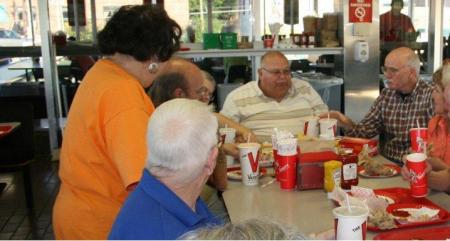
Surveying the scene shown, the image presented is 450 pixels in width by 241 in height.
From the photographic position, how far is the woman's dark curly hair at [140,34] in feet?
6.32

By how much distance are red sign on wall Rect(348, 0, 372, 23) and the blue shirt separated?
15.4 feet

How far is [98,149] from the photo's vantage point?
1.79 m

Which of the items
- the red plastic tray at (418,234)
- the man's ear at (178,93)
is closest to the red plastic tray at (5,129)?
the man's ear at (178,93)

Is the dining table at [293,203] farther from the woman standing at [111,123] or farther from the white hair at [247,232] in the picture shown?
the white hair at [247,232]

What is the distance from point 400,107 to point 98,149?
7.69 feet

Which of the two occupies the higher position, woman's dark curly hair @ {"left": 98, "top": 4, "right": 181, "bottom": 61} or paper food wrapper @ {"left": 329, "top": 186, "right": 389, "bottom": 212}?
woman's dark curly hair @ {"left": 98, "top": 4, "right": 181, "bottom": 61}

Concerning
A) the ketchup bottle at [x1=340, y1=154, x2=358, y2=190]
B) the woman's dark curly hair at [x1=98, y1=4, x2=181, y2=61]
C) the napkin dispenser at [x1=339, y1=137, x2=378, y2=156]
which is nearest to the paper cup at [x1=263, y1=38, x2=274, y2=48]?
the napkin dispenser at [x1=339, y1=137, x2=378, y2=156]

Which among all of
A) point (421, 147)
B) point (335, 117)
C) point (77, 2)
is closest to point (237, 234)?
point (421, 147)

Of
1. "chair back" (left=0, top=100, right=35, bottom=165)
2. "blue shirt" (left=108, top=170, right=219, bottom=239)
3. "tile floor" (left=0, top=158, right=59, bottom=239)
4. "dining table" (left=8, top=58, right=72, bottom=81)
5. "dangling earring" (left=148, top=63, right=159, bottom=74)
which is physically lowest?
"tile floor" (left=0, top=158, right=59, bottom=239)

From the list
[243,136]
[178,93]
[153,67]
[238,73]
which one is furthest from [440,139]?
[238,73]

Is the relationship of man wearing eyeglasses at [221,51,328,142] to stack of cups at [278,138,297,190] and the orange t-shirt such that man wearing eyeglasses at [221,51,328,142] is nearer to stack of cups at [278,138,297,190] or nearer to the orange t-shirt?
stack of cups at [278,138,297,190]

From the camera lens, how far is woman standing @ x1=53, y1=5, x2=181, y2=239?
167 centimetres

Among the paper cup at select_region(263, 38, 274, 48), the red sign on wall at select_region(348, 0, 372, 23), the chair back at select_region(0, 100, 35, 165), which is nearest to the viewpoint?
the chair back at select_region(0, 100, 35, 165)

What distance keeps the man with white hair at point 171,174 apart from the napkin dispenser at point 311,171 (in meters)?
0.86
